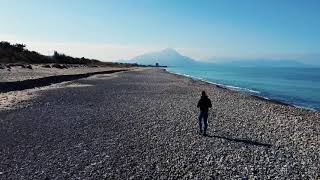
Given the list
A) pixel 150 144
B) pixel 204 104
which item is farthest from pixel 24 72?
pixel 150 144

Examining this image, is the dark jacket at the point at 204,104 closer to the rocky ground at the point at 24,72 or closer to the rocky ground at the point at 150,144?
the rocky ground at the point at 150,144

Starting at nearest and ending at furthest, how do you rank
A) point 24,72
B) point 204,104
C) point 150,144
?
1. point 150,144
2. point 204,104
3. point 24,72

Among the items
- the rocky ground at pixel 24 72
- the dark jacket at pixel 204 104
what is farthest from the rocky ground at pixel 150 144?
the rocky ground at pixel 24 72

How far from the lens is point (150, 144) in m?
17.4

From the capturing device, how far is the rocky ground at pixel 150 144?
1363cm

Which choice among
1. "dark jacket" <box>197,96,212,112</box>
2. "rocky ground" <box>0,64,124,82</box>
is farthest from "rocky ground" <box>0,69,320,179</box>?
"rocky ground" <box>0,64,124,82</box>

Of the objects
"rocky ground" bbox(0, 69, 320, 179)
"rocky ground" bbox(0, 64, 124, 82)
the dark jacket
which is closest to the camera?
"rocky ground" bbox(0, 69, 320, 179)

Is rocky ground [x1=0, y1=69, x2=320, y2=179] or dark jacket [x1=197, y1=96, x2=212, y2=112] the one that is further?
dark jacket [x1=197, y1=96, x2=212, y2=112]

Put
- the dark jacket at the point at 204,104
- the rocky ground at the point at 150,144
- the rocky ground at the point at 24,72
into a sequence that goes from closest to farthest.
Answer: the rocky ground at the point at 150,144, the dark jacket at the point at 204,104, the rocky ground at the point at 24,72

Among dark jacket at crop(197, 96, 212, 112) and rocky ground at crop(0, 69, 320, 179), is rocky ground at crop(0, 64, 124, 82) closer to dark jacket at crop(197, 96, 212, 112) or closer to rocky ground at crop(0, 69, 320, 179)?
rocky ground at crop(0, 69, 320, 179)

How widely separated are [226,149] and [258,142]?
2376 millimetres

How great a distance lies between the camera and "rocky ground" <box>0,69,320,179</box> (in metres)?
13.6

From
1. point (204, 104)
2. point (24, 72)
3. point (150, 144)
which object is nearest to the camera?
point (150, 144)

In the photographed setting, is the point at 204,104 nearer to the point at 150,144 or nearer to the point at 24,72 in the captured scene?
the point at 150,144
